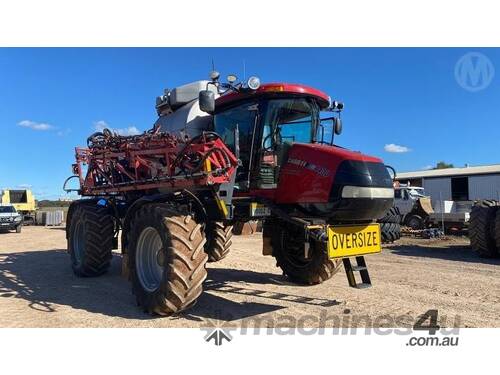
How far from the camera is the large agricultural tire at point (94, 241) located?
29.5 feet

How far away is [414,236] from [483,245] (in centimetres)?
649

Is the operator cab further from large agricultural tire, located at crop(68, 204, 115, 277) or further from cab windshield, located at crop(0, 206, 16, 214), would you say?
cab windshield, located at crop(0, 206, 16, 214)

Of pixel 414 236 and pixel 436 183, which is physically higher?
pixel 436 183

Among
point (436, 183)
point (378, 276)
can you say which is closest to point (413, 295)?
point (378, 276)

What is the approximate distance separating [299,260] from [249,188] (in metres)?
2.00

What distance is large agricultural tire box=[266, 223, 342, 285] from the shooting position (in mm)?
7578

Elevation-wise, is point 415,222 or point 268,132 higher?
point 268,132

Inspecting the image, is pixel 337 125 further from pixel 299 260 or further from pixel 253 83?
pixel 299 260

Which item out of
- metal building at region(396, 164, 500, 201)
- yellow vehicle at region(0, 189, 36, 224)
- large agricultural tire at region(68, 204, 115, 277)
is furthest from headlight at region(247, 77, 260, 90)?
yellow vehicle at region(0, 189, 36, 224)

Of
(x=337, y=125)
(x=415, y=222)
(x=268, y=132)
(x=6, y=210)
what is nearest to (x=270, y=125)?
(x=268, y=132)

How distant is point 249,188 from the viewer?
668 cm

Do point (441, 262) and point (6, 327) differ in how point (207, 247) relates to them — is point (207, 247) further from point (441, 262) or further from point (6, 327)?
point (441, 262)

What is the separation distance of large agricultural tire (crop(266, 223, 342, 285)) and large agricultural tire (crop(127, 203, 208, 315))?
1723 millimetres

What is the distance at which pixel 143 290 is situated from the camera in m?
6.41
